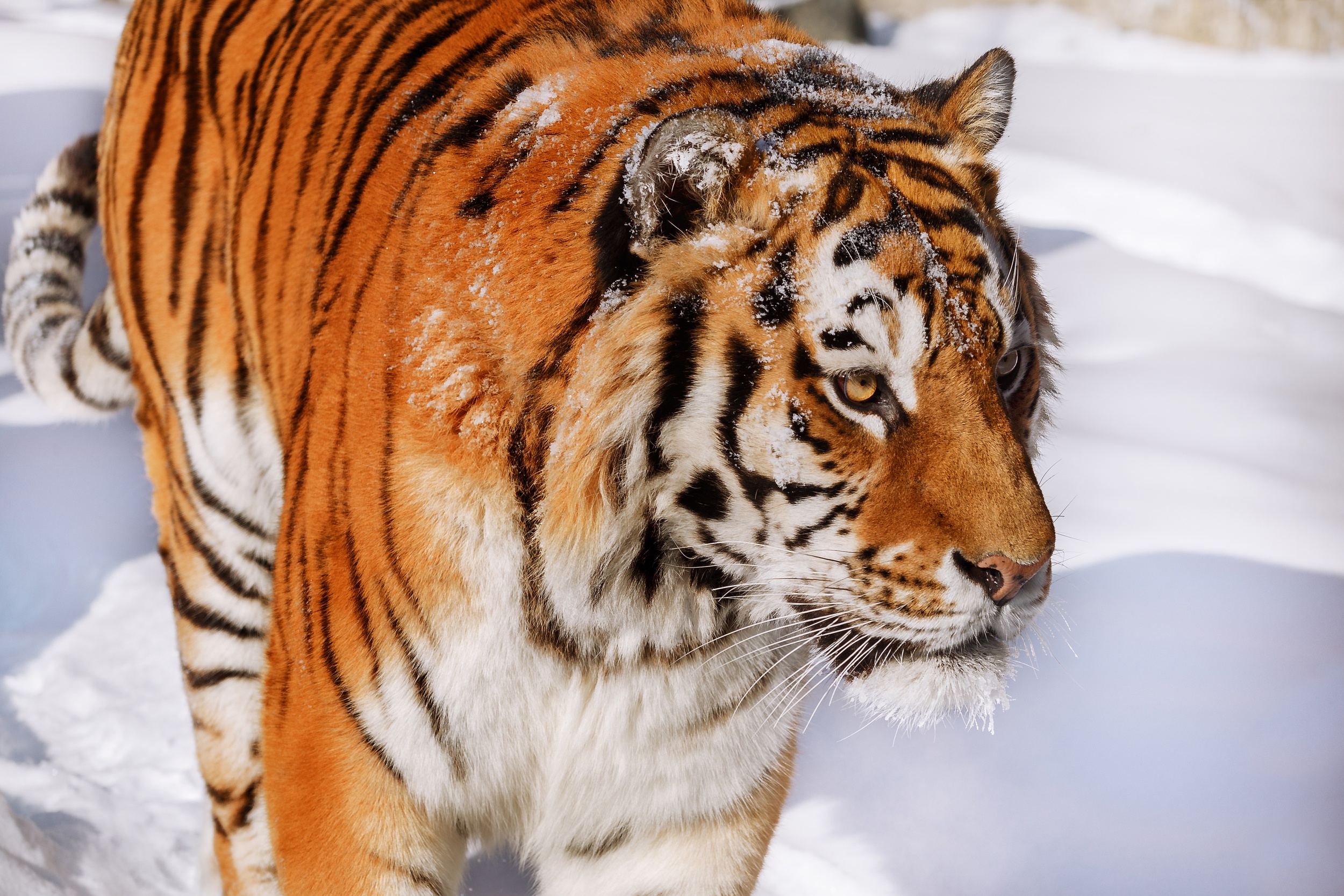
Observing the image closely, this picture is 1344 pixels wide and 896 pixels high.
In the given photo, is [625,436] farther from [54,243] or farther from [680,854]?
[54,243]

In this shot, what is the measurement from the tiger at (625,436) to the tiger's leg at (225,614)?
213 millimetres

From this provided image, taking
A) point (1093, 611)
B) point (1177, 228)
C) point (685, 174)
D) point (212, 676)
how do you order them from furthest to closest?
point (1177, 228) < point (1093, 611) < point (212, 676) < point (685, 174)

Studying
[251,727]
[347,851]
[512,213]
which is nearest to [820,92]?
[512,213]

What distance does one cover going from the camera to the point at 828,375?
715 mm

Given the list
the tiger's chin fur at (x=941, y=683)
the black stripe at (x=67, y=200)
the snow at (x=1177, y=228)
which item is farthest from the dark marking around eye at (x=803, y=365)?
the snow at (x=1177, y=228)

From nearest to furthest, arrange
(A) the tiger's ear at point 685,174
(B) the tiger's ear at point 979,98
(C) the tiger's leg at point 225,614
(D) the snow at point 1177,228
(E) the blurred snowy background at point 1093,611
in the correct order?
1. (A) the tiger's ear at point 685,174
2. (B) the tiger's ear at point 979,98
3. (C) the tiger's leg at point 225,614
4. (E) the blurred snowy background at point 1093,611
5. (D) the snow at point 1177,228

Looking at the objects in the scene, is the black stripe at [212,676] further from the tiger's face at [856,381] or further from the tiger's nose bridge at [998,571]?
the tiger's nose bridge at [998,571]

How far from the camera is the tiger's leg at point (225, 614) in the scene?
120 cm

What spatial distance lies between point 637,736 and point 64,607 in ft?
4.30

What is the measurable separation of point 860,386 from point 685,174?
0.58ft

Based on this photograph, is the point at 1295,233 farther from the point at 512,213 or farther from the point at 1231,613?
the point at 512,213

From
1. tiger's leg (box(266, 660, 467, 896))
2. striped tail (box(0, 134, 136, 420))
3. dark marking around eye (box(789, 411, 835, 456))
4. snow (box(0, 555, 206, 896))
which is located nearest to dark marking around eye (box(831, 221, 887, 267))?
dark marking around eye (box(789, 411, 835, 456))

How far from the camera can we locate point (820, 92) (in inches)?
32.1

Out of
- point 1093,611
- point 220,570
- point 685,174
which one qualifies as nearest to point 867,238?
point 685,174
